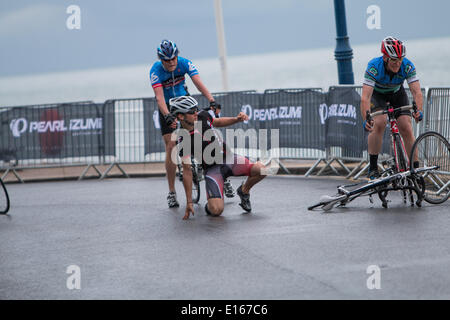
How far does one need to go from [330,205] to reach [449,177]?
1.55 metres

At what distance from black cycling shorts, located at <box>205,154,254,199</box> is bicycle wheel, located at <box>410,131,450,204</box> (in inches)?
85.3

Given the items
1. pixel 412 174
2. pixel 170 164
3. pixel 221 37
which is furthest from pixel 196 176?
pixel 221 37

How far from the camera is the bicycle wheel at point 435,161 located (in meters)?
9.78

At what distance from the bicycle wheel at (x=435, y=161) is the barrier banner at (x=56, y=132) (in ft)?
28.8

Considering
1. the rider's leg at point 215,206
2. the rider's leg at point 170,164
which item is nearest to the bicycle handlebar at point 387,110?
the rider's leg at point 215,206

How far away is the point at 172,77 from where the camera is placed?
11.1 metres

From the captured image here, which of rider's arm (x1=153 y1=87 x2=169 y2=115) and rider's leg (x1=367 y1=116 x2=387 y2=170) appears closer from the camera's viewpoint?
rider's leg (x1=367 y1=116 x2=387 y2=170)

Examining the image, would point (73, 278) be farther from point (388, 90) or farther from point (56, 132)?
point (56, 132)

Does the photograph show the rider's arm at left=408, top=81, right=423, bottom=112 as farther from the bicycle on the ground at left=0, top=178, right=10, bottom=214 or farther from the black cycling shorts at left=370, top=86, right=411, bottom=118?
the bicycle on the ground at left=0, top=178, right=10, bottom=214

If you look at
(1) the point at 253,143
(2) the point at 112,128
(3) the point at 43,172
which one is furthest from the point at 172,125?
(3) the point at 43,172

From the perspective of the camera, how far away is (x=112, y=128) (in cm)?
1747

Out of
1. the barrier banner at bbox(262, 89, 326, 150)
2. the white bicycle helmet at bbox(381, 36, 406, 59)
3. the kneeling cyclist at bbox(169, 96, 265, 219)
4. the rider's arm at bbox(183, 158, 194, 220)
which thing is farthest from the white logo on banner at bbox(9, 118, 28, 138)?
the white bicycle helmet at bbox(381, 36, 406, 59)

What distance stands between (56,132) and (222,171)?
8.02 metres

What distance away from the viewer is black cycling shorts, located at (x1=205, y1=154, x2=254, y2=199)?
10188 mm
